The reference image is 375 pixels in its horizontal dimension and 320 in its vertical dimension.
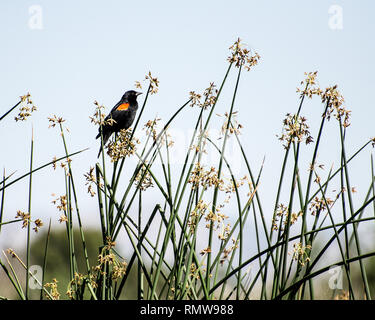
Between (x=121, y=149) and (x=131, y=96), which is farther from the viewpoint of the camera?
(x=131, y=96)

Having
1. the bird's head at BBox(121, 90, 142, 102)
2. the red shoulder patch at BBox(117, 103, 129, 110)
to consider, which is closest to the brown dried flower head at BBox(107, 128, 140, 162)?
the red shoulder patch at BBox(117, 103, 129, 110)

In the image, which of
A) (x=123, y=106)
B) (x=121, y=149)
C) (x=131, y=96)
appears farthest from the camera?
(x=131, y=96)

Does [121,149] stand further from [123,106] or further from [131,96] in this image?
[131,96]

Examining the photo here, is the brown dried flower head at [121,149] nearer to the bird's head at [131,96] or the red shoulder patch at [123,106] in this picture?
the red shoulder patch at [123,106]

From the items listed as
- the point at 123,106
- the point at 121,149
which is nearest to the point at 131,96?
the point at 123,106

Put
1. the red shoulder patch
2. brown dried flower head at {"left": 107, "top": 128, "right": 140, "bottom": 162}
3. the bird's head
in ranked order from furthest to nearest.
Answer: the bird's head, the red shoulder patch, brown dried flower head at {"left": 107, "top": 128, "right": 140, "bottom": 162}

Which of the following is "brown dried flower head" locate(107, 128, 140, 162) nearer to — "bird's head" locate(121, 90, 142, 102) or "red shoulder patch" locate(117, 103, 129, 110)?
"red shoulder patch" locate(117, 103, 129, 110)

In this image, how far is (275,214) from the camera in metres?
2.31

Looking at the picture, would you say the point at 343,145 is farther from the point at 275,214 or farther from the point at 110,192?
the point at 110,192

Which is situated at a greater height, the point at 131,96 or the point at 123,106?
the point at 131,96

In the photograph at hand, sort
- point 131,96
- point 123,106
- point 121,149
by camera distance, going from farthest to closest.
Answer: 1. point 131,96
2. point 123,106
3. point 121,149

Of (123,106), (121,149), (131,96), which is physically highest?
(131,96)
